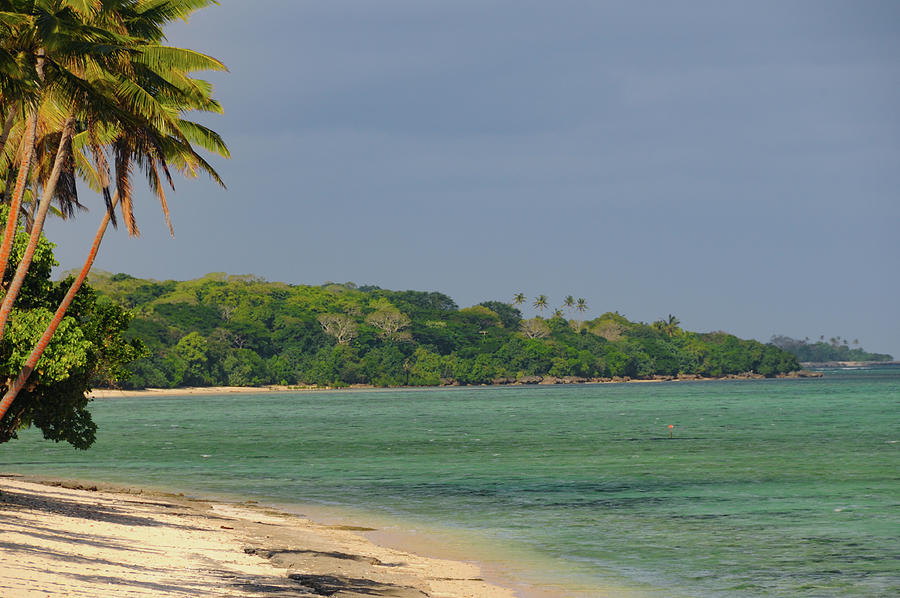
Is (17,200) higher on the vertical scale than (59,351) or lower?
higher

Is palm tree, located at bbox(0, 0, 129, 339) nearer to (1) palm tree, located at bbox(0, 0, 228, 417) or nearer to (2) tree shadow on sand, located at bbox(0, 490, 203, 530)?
(1) palm tree, located at bbox(0, 0, 228, 417)

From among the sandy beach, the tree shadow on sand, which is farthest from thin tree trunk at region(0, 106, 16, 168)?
the tree shadow on sand

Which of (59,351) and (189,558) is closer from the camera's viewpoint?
(189,558)

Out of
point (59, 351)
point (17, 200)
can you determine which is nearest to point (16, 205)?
point (17, 200)

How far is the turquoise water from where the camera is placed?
23297mm

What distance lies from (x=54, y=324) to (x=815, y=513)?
24.3m

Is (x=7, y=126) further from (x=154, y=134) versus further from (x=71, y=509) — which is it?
(x=71, y=509)

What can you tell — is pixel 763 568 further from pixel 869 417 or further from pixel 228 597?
pixel 869 417

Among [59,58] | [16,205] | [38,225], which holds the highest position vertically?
[59,58]

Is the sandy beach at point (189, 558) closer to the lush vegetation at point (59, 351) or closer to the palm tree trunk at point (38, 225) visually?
the lush vegetation at point (59, 351)

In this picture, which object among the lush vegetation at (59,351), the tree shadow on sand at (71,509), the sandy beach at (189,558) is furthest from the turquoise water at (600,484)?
the lush vegetation at (59,351)

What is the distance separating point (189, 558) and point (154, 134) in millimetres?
9646

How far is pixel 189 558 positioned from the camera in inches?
766

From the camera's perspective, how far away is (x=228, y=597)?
51.7ft
